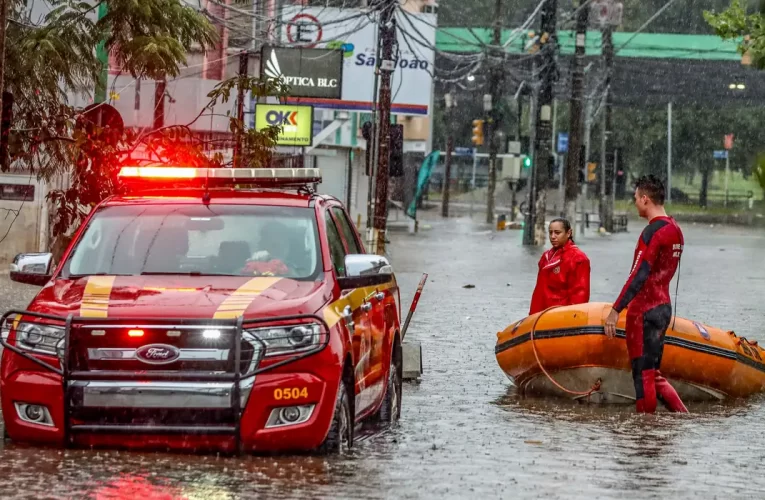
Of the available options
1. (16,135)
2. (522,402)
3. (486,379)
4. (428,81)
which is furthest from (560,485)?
(428,81)

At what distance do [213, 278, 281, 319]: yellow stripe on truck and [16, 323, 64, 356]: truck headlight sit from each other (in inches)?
32.5

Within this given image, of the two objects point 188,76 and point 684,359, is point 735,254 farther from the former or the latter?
point 684,359

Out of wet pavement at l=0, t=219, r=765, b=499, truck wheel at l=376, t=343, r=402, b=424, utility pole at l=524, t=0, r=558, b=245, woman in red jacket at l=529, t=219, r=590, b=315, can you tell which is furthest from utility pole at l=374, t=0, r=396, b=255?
utility pole at l=524, t=0, r=558, b=245

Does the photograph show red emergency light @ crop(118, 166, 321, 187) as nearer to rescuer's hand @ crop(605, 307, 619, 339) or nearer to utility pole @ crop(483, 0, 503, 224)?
rescuer's hand @ crop(605, 307, 619, 339)

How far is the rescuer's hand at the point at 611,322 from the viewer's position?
10.7 m

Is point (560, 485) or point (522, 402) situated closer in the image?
point (560, 485)

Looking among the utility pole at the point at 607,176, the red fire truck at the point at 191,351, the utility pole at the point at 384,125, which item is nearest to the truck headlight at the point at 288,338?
the red fire truck at the point at 191,351

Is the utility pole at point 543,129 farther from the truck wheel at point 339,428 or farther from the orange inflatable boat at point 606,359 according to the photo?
the truck wheel at point 339,428

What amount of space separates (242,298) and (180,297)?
0.32 metres

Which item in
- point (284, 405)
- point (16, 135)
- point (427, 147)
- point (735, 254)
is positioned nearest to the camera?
point (284, 405)

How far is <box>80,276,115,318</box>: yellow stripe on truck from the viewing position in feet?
25.0

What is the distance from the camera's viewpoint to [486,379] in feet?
44.6

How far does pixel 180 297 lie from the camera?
7.78 metres

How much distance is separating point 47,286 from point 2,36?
2341mm
